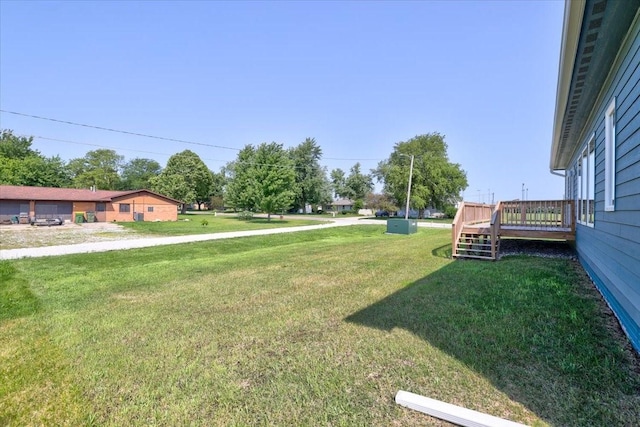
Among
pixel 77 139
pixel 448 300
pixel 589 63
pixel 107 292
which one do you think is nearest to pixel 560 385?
pixel 448 300

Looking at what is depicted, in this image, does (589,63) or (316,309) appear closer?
(589,63)

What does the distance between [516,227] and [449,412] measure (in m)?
8.21

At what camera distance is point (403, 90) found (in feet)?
57.2

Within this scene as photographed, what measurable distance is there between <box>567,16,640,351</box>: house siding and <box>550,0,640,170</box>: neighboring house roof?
0.12 m

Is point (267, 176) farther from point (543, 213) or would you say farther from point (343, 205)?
point (343, 205)

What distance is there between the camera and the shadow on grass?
212cm

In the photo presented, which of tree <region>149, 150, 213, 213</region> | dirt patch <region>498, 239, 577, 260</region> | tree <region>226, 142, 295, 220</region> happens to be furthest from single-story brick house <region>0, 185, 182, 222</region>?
dirt patch <region>498, 239, 577, 260</region>

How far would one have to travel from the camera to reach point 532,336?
313 cm

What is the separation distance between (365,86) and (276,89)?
5.40 meters

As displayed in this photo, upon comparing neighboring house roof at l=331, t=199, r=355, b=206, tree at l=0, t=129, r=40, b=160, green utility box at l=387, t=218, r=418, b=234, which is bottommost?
green utility box at l=387, t=218, r=418, b=234

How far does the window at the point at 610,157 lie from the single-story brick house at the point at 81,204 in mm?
32492

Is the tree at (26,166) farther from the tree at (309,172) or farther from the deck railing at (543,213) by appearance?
the deck railing at (543,213)

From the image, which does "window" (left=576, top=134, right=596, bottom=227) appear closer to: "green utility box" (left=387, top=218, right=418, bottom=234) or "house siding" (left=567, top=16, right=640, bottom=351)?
"house siding" (left=567, top=16, right=640, bottom=351)

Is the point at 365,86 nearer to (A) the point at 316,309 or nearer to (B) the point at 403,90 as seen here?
(B) the point at 403,90
